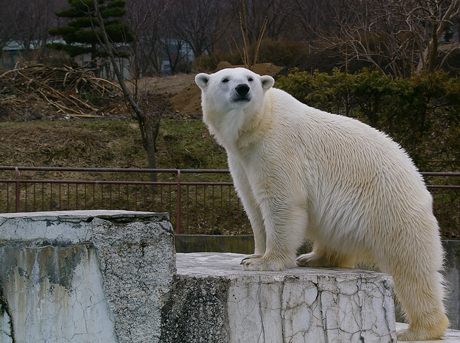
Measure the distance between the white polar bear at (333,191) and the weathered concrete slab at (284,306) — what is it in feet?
1.04

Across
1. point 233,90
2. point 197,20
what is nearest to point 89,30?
point 197,20

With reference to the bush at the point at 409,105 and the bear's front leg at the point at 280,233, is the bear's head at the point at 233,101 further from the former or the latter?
the bush at the point at 409,105

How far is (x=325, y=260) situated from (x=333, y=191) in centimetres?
60

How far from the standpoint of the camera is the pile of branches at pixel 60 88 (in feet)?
45.4

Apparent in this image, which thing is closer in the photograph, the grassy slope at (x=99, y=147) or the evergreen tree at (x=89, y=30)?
the grassy slope at (x=99, y=147)

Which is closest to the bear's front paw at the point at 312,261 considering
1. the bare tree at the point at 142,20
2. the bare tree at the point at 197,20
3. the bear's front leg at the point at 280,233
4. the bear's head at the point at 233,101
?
the bear's front leg at the point at 280,233

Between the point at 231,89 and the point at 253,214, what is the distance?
0.87 metres

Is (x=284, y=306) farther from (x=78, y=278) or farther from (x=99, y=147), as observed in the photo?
(x=99, y=147)

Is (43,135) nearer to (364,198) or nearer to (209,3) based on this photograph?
(364,198)

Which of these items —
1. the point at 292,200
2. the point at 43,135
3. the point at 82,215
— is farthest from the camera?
the point at 43,135

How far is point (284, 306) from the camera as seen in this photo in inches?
110

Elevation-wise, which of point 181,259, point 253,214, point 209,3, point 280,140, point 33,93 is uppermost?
point 209,3

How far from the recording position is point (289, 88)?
30.9 feet

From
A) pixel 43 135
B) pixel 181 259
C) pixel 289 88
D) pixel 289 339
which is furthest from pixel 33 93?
pixel 289 339
